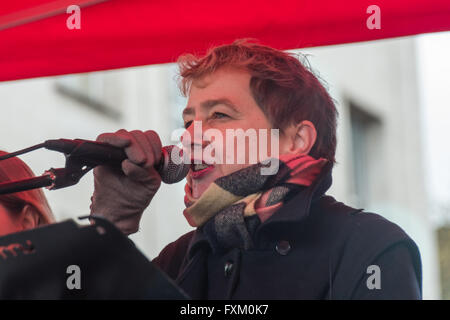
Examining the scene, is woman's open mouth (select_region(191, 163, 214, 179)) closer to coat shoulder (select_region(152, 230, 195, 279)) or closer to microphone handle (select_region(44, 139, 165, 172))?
coat shoulder (select_region(152, 230, 195, 279))

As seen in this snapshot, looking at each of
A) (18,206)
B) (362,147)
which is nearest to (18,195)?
(18,206)

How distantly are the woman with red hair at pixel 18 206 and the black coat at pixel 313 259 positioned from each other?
42cm

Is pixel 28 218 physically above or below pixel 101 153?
below

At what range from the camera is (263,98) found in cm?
185

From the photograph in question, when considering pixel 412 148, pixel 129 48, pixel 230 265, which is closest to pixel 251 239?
pixel 230 265

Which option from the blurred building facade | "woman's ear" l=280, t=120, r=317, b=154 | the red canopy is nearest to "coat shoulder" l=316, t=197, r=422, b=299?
"woman's ear" l=280, t=120, r=317, b=154

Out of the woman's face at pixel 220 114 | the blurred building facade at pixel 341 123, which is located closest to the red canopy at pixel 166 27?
the woman's face at pixel 220 114

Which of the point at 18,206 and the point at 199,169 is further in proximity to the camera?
the point at 18,206

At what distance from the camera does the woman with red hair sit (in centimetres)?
186

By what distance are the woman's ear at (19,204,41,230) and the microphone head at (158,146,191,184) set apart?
1.45ft

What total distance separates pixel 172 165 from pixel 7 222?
49cm

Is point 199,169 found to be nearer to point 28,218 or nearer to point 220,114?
point 220,114

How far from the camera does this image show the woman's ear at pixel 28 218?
1891mm

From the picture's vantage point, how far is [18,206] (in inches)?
74.8
